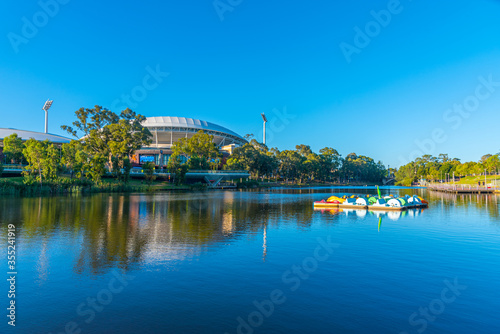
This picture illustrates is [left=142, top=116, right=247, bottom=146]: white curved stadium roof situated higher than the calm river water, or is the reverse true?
[left=142, top=116, right=247, bottom=146]: white curved stadium roof


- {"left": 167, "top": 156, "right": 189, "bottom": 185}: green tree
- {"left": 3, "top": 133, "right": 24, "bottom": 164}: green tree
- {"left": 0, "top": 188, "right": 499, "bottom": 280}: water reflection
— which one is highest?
{"left": 3, "top": 133, "right": 24, "bottom": 164}: green tree

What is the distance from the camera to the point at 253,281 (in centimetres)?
1046

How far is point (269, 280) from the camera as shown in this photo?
10586 mm

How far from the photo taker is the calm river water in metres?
7.74

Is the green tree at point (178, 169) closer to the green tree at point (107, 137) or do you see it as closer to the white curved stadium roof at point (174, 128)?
the green tree at point (107, 137)

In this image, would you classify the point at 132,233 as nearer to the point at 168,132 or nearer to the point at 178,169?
the point at 178,169

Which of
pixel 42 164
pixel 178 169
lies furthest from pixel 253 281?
pixel 178 169

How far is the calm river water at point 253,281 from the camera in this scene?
774cm

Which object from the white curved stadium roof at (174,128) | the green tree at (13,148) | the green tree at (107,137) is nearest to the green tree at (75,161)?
the green tree at (107,137)

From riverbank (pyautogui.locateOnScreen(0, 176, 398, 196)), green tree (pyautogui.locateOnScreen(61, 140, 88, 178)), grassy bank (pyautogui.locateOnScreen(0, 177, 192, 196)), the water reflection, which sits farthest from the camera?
green tree (pyautogui.locateOnScreen(61, 140, 88, 178))

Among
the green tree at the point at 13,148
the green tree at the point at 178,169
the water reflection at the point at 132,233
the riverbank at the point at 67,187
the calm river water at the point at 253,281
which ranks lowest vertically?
the calm river water at the point at 253,281

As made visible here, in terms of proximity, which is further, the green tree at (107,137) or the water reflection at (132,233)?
the green tree at (107,137)

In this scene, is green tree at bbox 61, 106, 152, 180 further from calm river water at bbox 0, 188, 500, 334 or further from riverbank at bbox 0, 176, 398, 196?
calm river water at bbox 0, 188, 500, 334

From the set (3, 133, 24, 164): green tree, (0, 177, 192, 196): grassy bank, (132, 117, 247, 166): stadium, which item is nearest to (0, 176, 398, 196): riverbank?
(0, 177, 192, 196): grassy bank
